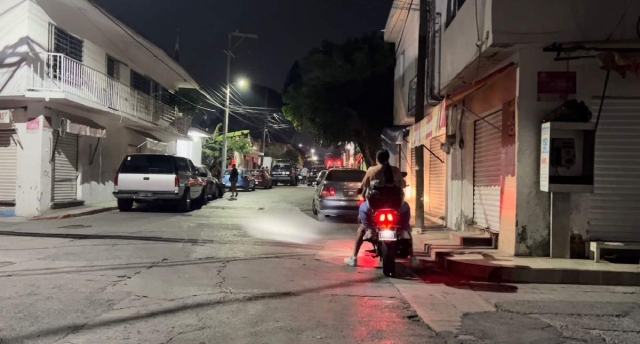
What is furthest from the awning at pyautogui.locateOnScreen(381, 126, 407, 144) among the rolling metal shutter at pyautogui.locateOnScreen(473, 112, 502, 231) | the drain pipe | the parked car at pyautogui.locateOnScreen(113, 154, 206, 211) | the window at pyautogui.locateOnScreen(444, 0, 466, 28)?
the parked car at pyautogui.locateOnScreen(113, 154, 206, 211)

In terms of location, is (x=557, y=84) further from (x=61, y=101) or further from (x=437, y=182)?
(x=61, y=101)

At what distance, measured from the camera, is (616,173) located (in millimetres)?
8359

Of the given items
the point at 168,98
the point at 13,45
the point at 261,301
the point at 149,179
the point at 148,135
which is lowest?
the point at 261,301

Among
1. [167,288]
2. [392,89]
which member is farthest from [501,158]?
[392,89]

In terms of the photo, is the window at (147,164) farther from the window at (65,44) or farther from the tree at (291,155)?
the tree at (291,155)

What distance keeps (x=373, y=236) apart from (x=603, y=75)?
443cm

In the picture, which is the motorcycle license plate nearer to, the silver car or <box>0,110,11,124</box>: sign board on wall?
the silver car

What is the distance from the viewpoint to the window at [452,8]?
11.5 metres

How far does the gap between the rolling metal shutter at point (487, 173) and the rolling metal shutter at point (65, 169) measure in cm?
1251

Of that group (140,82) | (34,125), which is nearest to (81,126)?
(34,125)

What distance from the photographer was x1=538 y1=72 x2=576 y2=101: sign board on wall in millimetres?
8289

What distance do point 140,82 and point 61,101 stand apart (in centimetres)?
897

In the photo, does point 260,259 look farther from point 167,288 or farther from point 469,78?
point 469,78

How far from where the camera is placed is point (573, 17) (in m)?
8.27
